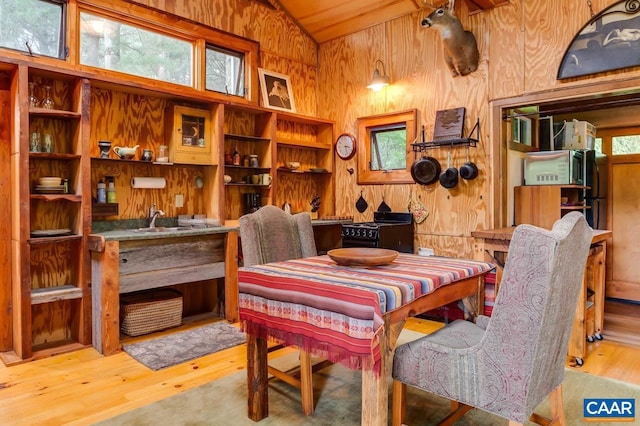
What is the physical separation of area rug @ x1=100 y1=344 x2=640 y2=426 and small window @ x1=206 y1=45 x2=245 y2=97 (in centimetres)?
298

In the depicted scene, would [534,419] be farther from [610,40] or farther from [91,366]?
[610,40]

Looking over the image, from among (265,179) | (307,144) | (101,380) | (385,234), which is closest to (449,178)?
(385,234)

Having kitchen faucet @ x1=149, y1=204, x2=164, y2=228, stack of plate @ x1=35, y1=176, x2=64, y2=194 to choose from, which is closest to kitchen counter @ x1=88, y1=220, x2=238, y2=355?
kitchen faucet @ x1=149, y1=204, x2=164, y2=228

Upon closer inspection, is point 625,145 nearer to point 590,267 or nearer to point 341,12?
point 590,267

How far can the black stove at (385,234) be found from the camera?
4.14 meters

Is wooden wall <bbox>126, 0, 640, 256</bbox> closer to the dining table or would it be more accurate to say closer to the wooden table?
the wooden table

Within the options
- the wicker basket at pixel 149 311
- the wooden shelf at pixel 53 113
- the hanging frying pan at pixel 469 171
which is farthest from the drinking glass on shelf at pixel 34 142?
the hanging frying pan at pixel 469 171

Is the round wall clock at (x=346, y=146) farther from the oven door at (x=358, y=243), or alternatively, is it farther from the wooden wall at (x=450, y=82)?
the oven door at (x=358, y=243)

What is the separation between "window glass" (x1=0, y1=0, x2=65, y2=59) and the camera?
10.3 feet

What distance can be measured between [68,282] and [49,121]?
132cm

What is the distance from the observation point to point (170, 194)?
4113 mm

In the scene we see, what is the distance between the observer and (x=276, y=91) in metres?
4.92

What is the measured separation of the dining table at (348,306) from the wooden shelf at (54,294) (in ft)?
6.23

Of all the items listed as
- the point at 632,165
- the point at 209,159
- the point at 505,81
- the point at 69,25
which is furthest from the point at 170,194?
the point at 632,165
